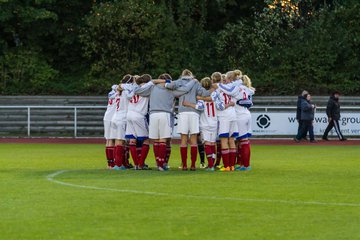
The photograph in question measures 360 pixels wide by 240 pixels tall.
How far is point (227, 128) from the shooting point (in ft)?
77.2

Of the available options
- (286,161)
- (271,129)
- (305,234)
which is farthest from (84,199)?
(271,129)

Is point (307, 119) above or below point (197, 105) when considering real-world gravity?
below

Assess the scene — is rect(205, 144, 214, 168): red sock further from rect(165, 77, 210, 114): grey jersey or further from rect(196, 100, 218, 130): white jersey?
rect(165, 77, 210, 114): grey jersey

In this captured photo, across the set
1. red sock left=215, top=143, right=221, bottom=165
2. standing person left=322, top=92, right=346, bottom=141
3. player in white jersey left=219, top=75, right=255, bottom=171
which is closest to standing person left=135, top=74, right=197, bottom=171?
player in white jersey left=219, top=75, right=255, bottom=171

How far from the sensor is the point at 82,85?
173 ft

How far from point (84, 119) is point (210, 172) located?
24.0 m

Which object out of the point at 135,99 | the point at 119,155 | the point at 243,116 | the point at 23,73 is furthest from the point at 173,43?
the point at 243,116

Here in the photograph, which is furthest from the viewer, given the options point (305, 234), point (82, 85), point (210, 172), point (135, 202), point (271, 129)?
point (82, 85)

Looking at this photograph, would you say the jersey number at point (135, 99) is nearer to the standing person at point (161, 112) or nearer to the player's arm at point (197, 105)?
the standing person at point (161, 112)

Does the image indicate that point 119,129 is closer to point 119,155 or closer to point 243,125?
point 119,155

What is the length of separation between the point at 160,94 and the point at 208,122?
1.20m

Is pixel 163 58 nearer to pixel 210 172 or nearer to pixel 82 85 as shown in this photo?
pixel 82 85

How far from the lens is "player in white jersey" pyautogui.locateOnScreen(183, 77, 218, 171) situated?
23.5 meters

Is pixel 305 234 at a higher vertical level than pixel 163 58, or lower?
lower
